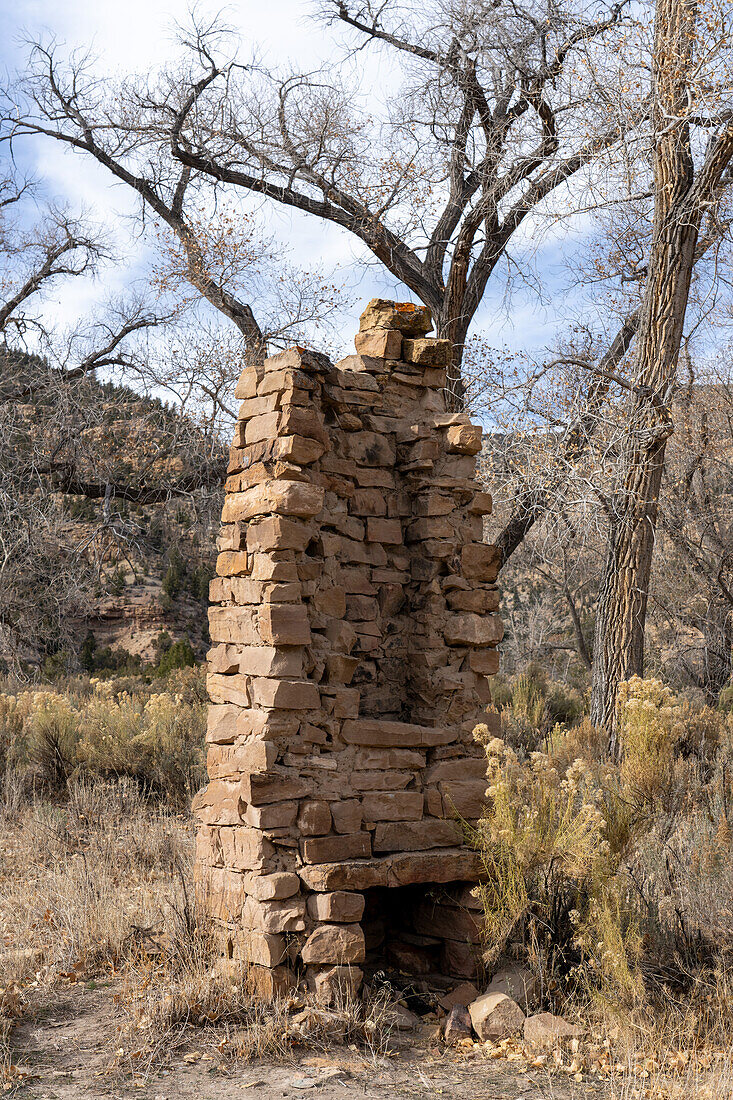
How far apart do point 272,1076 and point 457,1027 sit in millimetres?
1000

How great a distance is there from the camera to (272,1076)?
414 centimetres

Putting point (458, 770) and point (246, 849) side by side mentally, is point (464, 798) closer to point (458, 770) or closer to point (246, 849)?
point (458, 770)

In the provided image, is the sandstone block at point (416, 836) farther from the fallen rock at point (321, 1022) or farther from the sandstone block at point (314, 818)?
the fallen rock at point (321, 1022)

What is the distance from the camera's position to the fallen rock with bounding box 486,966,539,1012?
484 centimetres

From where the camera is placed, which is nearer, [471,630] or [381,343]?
[471,630]

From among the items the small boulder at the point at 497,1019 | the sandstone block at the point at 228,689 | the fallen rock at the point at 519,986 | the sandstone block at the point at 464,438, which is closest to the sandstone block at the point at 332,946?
the small boulder at the point at 497,1019

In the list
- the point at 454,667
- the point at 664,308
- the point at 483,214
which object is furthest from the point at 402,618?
the point at 483,214

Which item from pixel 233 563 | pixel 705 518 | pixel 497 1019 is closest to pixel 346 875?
pixel 497 1019

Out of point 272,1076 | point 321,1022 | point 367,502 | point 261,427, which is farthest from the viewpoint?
point 367,502

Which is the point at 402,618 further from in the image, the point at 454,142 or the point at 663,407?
the point at 454,142

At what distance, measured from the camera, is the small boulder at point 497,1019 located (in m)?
4.64

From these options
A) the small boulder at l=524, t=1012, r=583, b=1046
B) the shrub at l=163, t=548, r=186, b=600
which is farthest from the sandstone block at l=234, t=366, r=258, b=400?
the shrub at l=163, t=548, r=186, b=600

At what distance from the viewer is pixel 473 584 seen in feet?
19.0

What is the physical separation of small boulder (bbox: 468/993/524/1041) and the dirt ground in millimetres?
163
